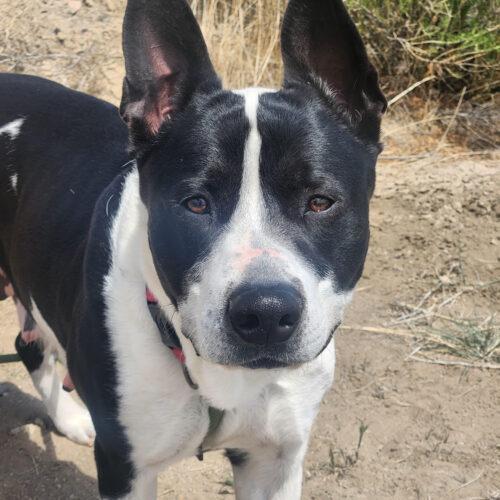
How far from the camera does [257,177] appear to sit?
2.45 meters

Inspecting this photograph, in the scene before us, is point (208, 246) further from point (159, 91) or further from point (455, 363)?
point (455, 363)

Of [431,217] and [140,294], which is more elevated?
[140,294]

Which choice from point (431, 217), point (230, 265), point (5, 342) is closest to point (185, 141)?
point (230, 265)

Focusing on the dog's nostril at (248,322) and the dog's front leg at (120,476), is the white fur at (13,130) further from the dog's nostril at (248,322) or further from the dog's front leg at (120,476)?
the dog's nostril at (248,322)

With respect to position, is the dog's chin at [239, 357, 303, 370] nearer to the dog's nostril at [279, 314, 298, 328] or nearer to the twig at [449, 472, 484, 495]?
the dog's nostril at [279, 314, 298, 328]

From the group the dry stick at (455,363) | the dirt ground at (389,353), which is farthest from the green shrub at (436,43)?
the dry stick at (455,363)

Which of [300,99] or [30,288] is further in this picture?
[30,288]

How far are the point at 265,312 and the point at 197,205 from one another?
1.47ft

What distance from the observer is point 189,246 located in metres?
2.49

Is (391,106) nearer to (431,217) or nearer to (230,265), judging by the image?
(431,217)

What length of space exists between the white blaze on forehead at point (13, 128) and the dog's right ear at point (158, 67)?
99 cm

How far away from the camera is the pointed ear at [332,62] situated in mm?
2676

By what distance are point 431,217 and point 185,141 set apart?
3.02 meters

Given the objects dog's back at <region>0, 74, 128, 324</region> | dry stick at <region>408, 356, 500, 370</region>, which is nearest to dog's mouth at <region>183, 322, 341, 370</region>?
dog's back at <region>0, 74, 128, 324</region>
